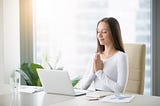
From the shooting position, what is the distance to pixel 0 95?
2283 millimetres

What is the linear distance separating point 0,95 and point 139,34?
7.78ft

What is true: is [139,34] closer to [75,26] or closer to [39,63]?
[75,26]

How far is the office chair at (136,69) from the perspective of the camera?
294 centimetres

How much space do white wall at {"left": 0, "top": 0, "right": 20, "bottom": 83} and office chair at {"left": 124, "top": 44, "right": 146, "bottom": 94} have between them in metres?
1.36

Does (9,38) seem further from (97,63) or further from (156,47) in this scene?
(156,47)

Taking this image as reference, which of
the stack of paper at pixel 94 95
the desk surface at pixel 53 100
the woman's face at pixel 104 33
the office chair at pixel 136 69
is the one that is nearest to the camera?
the desk surface at pixel 53 100

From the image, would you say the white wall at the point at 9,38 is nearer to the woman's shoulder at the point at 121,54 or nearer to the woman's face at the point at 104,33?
the woman's face at the point at 104,33

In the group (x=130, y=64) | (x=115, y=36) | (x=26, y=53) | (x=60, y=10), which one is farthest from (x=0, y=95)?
(x=60, y=10)

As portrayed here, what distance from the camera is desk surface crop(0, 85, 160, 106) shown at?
6.31ft

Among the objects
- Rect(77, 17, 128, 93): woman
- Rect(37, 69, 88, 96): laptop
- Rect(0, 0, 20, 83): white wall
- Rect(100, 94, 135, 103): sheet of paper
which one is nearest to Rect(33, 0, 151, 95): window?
Rect(0, 0, 20, 83): white wall

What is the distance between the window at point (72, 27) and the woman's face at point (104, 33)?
127 cm

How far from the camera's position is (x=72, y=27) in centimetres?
398

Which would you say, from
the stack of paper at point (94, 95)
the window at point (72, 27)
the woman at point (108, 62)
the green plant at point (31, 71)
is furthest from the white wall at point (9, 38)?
the stack of paper at point (94, 95)

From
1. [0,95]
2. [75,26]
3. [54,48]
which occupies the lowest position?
[0,95]
